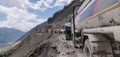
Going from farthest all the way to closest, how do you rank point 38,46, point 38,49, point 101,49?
point 38,46
point 38,49
point 101,49

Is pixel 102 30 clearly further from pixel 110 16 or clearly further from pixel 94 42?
pixel 94 42

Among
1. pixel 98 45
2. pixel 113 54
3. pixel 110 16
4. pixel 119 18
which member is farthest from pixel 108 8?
A: pixel 113 54

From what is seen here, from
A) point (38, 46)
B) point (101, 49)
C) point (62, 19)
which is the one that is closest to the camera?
point (101, 49)

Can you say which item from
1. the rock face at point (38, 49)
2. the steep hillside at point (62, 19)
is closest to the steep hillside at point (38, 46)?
the rock face at point (38, 49)

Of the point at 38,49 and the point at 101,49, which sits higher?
the point at 101,49

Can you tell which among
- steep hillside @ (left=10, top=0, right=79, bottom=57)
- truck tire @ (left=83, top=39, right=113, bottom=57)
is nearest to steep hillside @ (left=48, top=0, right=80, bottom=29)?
steep hillside @ (left=10, top=0, right=79, bottom=57)

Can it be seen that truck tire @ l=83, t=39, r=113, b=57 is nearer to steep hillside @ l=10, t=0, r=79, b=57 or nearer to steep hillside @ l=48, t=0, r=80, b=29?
steep hillside @ l=10, t=0, r=79, b=57

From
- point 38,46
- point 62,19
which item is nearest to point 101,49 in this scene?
point 38,46

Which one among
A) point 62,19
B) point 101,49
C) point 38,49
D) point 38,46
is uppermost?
point 62,19

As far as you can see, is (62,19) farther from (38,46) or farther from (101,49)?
(101,49)

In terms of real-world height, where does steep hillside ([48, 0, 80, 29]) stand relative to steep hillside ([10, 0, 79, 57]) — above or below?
above

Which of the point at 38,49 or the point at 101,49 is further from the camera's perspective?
the point at 38,49

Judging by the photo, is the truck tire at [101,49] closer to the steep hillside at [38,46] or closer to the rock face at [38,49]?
the steep hillside at [38,46]

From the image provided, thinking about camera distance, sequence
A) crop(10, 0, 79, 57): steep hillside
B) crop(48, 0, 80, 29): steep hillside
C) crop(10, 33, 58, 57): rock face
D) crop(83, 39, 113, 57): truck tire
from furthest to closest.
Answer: crop(48, 0, 80, 29): steep hillside < crop(10, 33, 58, 57): rock face < crop(10, 0, 79, 57): steep hillside < crop(83, 39, 113, 57): truck tire
